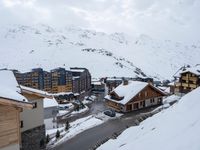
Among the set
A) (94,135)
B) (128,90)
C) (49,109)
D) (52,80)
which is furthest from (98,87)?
(94,135)

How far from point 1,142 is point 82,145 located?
13.7 meters

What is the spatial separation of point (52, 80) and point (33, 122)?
48937 mm

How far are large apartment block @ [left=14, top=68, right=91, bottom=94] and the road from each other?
37986mm

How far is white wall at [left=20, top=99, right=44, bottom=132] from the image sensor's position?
20661 mm

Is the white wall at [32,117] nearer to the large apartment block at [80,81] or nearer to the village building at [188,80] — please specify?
the village building at [188,80]

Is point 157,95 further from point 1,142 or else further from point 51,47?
point 51,47

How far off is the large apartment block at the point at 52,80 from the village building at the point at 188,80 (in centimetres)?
3119

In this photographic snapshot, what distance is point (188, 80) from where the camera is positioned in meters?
47.2

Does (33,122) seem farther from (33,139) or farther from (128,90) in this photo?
(128,90)

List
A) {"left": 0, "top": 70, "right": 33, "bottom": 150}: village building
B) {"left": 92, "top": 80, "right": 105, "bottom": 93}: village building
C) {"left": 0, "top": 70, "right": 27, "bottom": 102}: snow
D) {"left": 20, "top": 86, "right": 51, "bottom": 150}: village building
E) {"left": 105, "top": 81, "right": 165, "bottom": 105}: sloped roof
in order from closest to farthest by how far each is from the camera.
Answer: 1. {"left": 0, "top": 70, "right": 33, "bottom": 150}: village building
2. {"left": 0, "top": 70, "right": 27, "bottom": 102}: snow
3. {"left": 20, "top": 86, "right": 51, "bottom": 150}: village building
4. {"left": 105, "top": 81, "right": 165, "bottom": 105}: sloped roof
5. {"left": 92, "top": 80, "right": 105, "bottom": 93}: village building

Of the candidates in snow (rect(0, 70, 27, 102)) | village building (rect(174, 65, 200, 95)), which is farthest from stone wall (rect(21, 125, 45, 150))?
village building (rect(174, 65, 200, 95))

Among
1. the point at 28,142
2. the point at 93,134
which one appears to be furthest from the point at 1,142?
the point at 93,134

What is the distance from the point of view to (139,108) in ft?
133

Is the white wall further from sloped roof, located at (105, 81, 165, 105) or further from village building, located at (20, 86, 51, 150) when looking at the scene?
sloped roof, located at (105, 81, 165, 105)
